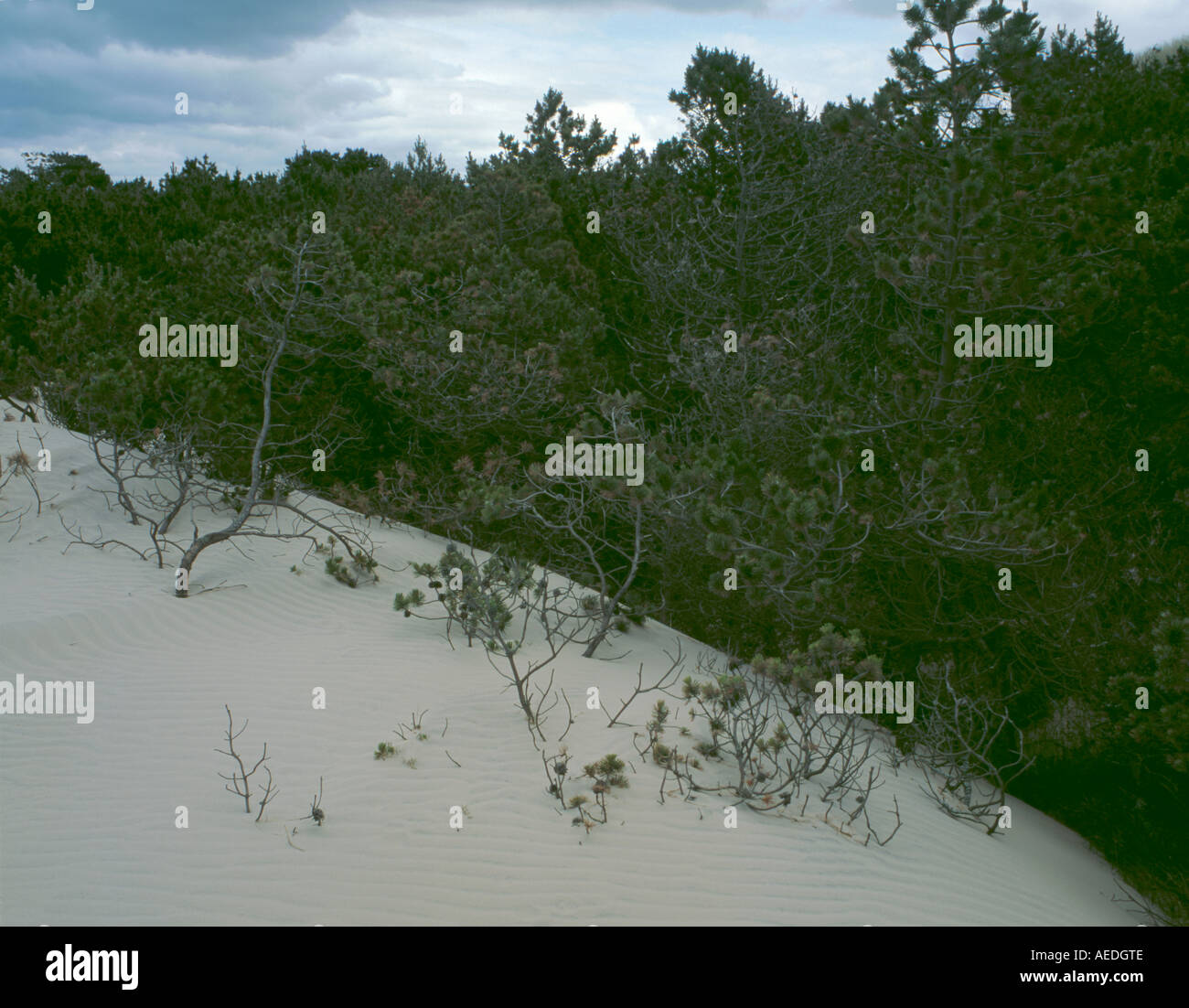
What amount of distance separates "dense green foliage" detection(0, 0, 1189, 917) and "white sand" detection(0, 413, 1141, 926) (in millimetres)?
1657

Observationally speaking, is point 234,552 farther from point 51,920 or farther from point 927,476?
point 927,476

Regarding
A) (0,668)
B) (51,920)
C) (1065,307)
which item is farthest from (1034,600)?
(0,668)

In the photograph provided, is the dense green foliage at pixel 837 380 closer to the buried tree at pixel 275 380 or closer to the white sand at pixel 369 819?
the buried tree at pixel 275 380

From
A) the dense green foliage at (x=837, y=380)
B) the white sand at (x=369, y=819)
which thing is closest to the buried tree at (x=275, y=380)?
the dense green foliage at (x=837, y=380)

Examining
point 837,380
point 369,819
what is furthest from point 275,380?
point 369,819

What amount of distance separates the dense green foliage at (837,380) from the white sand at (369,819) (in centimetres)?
166

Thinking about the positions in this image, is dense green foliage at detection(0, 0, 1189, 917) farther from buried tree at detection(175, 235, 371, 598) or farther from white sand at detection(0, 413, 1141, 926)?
white sand at detection(0, 413, 1141, 926)

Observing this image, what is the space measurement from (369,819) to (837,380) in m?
6.60

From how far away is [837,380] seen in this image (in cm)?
970

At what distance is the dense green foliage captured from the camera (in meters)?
8.30

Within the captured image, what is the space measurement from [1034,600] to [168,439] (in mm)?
9946

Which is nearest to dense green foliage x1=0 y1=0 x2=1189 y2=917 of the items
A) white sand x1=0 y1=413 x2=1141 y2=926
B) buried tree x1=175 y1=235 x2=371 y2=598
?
buried tree x1=175 y1=235 x2=371 y2=598

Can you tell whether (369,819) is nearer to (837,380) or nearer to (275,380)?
(837,380)
